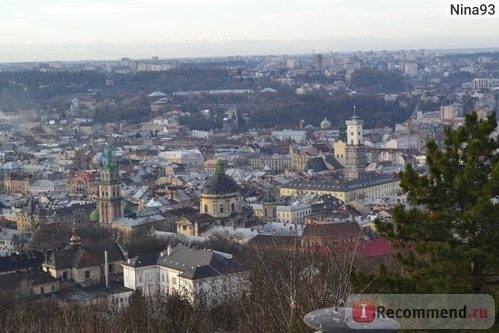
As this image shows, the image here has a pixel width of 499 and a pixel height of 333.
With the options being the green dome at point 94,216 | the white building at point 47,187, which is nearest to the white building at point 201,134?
the white building at point 47,187

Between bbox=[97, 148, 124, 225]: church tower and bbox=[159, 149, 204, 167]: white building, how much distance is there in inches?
702

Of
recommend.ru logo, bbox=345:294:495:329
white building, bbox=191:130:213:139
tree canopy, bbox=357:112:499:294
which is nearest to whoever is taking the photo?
recommend.ru logo, bbox=345:294:495:329

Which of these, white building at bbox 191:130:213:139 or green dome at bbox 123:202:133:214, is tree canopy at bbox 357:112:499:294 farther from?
white building at bbox 191:130:213:139

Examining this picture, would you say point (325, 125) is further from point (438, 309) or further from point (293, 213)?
point (438, 309)

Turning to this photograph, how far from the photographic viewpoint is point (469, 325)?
19.5ft

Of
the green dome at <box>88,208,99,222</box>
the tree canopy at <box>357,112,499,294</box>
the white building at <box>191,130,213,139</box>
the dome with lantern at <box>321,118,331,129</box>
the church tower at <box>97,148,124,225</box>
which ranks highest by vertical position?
the tree canopy at <box>357,112,499,294</box>

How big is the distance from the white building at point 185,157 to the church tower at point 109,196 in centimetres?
1783

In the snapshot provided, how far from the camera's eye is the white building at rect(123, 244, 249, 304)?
59.4 feet

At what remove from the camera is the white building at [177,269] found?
1809cm

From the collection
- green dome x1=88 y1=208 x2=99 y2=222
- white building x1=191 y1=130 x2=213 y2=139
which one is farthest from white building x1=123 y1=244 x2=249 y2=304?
white building x1=191 y1=130 x2=213 y2=139

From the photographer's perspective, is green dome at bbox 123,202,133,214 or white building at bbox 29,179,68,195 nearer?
green dome at bbox 123,202,133,214

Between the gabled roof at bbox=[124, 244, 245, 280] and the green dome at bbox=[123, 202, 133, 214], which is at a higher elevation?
the gabled roof at bbox=[124, 244, 245, 280]

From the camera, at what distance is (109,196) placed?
2897cm

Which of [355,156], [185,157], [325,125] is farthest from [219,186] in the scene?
[325,125]
